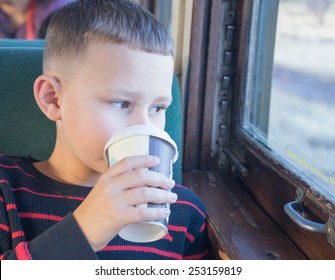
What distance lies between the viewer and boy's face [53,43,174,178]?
2.91ft

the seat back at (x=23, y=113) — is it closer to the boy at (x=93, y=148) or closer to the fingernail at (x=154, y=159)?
the boy at (x=93, y=148)

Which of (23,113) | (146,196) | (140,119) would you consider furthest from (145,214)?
(23,113)

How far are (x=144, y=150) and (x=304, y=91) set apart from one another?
0.47 metres

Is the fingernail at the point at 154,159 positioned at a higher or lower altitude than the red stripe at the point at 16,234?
higher

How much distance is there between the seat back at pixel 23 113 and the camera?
1.22 metres

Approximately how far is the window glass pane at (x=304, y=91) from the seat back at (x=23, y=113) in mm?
272

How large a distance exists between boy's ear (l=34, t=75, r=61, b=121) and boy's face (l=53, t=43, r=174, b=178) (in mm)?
Result: 33

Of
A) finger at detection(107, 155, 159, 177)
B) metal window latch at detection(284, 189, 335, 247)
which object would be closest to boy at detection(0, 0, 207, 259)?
finger at detection(107, 155, 159, 177)

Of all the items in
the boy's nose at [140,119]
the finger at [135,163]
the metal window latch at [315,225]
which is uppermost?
the boy's nose at [140,119]

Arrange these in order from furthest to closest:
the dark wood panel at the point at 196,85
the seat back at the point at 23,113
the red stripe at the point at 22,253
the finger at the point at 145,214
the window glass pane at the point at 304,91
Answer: the dark wood panel at the point at 196,85
the seat back at the point at 23,113
the window glass pane at the point at 304,91
the red stripe at the point at 22,253
the finger at the point at 145,214

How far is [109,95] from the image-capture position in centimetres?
89

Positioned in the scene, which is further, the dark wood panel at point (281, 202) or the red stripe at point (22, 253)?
the dark wood panel at point (281, 202)

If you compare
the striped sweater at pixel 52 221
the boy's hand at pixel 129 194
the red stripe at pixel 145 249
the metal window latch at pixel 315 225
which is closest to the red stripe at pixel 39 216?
the striped sweater at pixel 52 221

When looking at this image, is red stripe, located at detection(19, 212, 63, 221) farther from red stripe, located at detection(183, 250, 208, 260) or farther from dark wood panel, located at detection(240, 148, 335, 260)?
dark wood panel, located at detection(240, 148, 335, 260)
